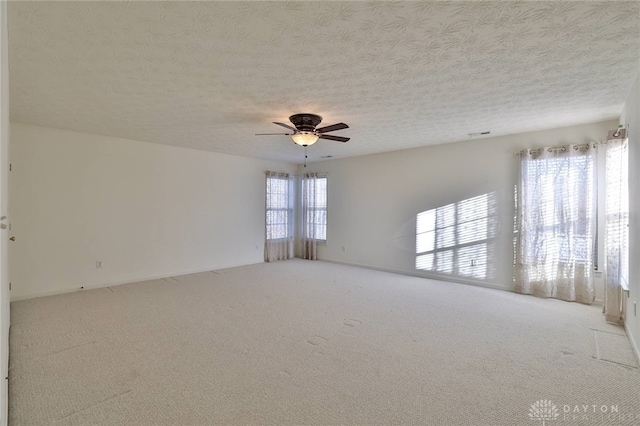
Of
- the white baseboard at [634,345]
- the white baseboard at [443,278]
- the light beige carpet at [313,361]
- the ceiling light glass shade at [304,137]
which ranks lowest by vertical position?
the light beige carpet at [313,361]

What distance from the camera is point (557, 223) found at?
4.53m

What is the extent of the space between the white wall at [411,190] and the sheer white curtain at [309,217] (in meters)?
0.24

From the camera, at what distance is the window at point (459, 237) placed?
527cm

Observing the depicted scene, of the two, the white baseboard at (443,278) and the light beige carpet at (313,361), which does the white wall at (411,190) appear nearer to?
the white baseboard at (443,278)

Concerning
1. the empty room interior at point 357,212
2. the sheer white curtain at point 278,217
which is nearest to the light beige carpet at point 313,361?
the empty room interior at point 357,212

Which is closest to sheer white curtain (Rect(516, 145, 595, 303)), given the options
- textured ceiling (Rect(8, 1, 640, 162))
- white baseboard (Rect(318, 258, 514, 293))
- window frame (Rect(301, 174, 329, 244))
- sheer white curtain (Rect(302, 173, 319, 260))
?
white baseboard (Rect(318, 258, 514, 293))

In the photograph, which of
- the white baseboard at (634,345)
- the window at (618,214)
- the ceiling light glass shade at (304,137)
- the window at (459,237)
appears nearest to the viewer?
the white baseboard at (634,345)

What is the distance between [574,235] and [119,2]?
5601 mm

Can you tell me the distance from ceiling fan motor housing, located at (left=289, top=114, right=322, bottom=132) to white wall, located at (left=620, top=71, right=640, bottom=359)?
3056mm

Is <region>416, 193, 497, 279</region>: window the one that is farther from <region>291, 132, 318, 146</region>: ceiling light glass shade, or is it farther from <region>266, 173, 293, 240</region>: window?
<region>266, 173, 293, 240</region>: window

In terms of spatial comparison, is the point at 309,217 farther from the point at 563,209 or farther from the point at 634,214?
the point at 634,214

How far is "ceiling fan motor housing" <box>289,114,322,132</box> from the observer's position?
3762 mm

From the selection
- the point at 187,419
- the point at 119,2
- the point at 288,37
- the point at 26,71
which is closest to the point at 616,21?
the point at 288,37

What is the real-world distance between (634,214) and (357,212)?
4665 mm
